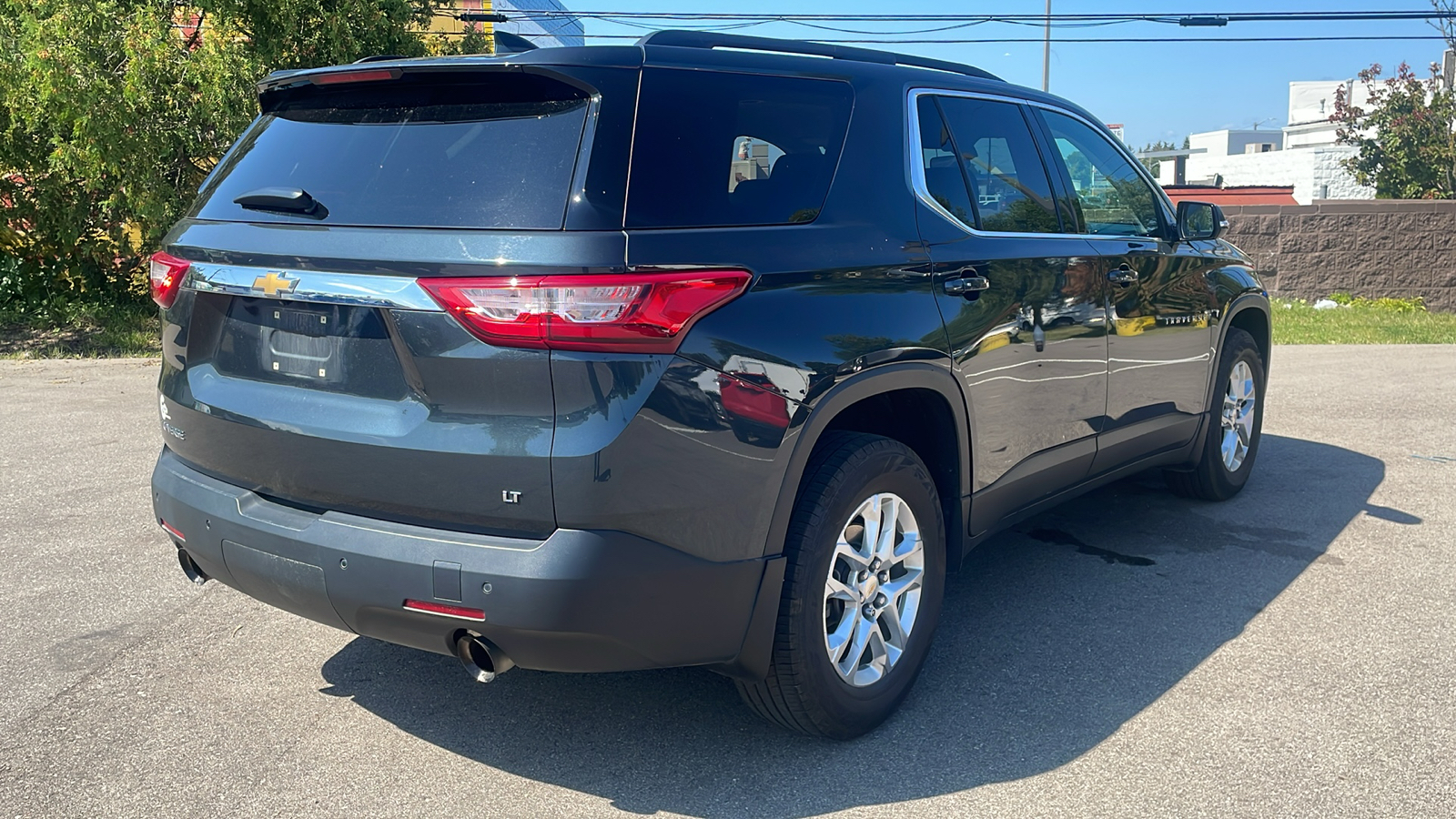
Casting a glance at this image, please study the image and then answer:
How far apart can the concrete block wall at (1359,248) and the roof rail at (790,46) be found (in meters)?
13.6

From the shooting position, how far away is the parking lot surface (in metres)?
3.09

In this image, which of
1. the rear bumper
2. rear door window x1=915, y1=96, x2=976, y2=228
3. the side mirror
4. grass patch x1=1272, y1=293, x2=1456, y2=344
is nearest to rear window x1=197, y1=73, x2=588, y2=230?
the rear bumper

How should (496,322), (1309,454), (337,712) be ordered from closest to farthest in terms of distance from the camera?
(496,322) < (337,712) < (1309,454)

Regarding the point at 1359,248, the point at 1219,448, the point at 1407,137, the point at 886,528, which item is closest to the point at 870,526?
the point at 886,528

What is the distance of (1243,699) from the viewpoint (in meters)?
3.65

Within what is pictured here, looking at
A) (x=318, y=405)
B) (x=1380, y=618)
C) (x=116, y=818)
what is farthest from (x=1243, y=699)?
(x=116, y=818)

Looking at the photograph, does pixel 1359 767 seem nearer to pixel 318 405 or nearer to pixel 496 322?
pixel 496 322

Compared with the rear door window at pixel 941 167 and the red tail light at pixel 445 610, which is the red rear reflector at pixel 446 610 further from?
the rear door window at pixel 941 167

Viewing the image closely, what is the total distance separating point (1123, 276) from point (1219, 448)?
1.57 m

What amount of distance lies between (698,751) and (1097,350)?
217cm

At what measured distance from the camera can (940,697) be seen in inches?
146

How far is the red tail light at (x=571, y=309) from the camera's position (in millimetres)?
2607

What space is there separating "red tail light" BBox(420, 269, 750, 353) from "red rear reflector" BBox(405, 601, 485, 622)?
2.02ft

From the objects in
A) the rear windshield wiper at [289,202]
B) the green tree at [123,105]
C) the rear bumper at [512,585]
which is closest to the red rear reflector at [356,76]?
the rear windshield wiper at [289,202]
